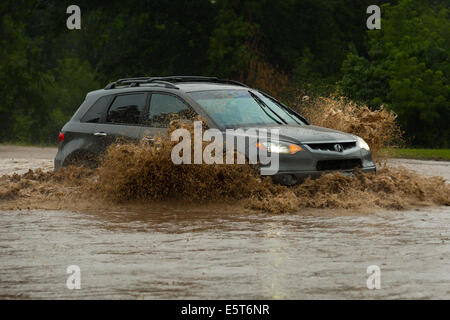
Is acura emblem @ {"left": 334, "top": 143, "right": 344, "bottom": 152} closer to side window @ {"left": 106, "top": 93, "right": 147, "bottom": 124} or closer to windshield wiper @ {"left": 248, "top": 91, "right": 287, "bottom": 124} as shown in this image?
windshield wiper @ {"left": 248, "top": 91, "right": 287, "bottom": 124}

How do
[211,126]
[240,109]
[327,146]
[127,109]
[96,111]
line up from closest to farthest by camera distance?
[327,146], [211,126], [240,109], [127,109], [96,111]

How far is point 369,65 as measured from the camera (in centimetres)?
3672

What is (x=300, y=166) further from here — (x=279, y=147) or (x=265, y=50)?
(x=265, y=50)

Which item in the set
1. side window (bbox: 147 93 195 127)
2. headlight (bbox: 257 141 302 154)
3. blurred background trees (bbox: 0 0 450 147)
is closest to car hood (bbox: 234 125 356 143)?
headlight (bbox: 257 141 302 154)

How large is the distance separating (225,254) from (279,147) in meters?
3.43

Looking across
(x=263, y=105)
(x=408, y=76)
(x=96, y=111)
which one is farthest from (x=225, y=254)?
(x=408, y=76)

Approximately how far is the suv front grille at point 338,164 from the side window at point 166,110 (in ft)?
6.31

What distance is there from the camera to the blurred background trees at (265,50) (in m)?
34.5

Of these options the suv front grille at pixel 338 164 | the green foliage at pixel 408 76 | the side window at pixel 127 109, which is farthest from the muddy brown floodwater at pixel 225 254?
the green foliage at pixel 408 76

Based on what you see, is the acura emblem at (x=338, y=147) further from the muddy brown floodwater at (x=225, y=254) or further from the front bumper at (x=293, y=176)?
the muddy brown floodwater at (x=225, y=254)

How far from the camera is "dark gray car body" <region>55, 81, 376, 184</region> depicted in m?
11.1

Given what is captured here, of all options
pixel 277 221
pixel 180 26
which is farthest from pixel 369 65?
pixel 277 221

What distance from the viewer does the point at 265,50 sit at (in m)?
42.2
